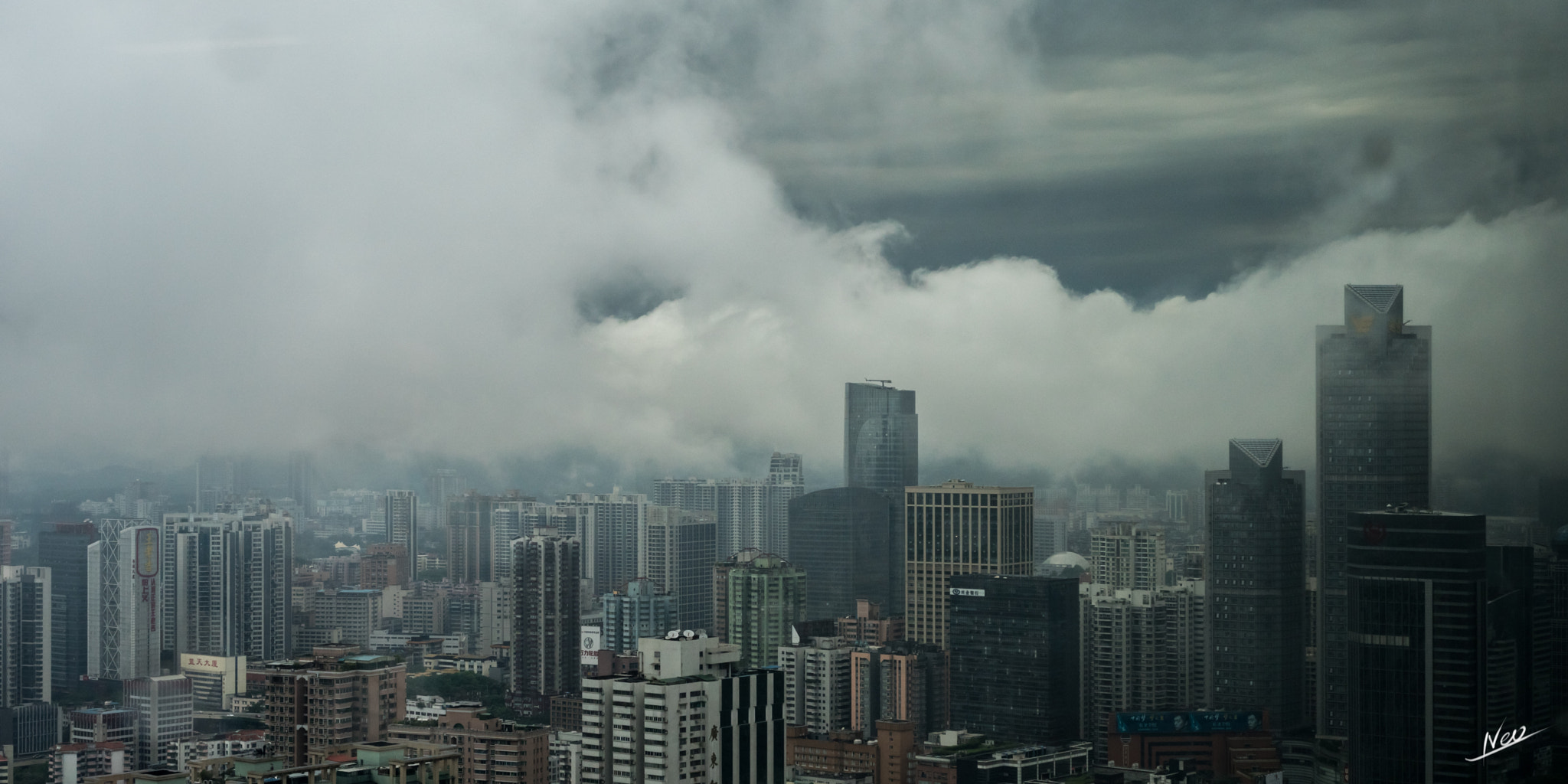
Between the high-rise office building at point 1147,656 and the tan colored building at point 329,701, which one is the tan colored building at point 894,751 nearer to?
the high-rise office building at point 1147,656

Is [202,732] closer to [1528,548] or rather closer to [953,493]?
[953,493]

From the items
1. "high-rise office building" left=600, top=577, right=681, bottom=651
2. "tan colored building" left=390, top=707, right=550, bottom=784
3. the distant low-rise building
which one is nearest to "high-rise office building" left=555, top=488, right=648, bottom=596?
"high-rise office building" left=600, top=577, right=681, bottom=651

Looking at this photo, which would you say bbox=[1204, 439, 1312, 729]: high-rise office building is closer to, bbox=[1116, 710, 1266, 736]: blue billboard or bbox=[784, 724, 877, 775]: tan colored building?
bbox=[1116, 710, 1266, 736]: blue billboard

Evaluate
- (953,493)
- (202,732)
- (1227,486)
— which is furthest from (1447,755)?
(202,732)

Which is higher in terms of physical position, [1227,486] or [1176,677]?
[1227,486]

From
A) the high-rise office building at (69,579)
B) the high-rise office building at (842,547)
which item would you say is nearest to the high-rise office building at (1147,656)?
the high-rise office building at (842,547)

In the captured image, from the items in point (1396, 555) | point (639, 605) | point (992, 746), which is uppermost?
point (1396, 555)
